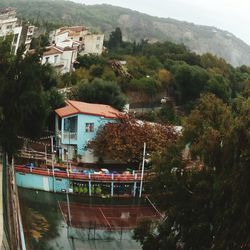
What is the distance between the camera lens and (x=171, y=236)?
15773mm

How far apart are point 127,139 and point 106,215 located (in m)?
6.36

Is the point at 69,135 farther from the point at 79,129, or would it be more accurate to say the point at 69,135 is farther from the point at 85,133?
the point at 85,133

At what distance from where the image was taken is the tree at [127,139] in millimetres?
31219

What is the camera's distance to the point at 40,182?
94.5 ft

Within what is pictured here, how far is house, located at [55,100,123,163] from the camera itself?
32938 mm

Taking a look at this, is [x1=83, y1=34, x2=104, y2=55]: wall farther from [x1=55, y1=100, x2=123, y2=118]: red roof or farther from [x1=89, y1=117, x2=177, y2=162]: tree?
[x1=89, y1=117, x2=177, y2=162]: tree

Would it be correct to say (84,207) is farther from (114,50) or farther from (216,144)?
(114,50)

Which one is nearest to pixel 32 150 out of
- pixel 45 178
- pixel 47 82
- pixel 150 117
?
pixel 45 178

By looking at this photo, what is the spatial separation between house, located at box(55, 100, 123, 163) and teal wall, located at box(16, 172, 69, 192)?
425 cm

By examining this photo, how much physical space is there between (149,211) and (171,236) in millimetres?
11616

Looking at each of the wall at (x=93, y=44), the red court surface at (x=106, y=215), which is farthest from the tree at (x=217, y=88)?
the red court surface at (x=106, y=215)

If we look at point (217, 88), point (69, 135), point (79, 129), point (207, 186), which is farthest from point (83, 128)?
point (217, 88)

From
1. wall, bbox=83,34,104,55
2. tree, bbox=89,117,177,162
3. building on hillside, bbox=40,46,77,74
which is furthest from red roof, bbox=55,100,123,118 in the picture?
wall, bbox=83,34,104,55

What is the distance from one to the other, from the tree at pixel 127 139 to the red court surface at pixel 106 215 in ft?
13.8
